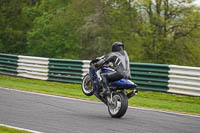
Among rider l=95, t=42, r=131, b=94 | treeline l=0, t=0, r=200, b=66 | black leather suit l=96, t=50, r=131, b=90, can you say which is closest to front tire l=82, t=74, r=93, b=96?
rider l=95, t=42, r=131, b=94

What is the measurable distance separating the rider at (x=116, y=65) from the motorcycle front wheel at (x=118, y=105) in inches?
13.3

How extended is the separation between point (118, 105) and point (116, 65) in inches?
36.3

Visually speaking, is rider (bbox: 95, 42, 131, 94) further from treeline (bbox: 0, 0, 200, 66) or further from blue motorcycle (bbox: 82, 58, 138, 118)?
treeline (bbox: 0, 0, 200, 66)

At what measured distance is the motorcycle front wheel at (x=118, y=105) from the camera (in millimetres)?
8789

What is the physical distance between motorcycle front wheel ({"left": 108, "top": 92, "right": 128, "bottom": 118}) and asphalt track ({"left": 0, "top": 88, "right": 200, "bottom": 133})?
6.0 inches

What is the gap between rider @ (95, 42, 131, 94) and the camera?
916cm

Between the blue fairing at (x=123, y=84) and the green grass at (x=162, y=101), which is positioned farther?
the green grass at (x=162, y=101)

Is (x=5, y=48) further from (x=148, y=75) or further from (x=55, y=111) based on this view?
(x=55, y=111)

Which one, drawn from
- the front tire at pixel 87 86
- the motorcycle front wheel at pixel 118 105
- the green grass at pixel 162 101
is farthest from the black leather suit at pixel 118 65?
the green grass at pixel 162 101

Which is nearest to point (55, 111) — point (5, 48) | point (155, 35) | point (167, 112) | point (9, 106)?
point (9, 106)

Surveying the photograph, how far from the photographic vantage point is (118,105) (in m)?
8.98

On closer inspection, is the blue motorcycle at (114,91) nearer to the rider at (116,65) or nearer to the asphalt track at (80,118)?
the rider at (116,65)

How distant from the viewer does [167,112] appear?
10.5 meters

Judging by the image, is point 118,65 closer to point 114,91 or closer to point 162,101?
point 114,91
